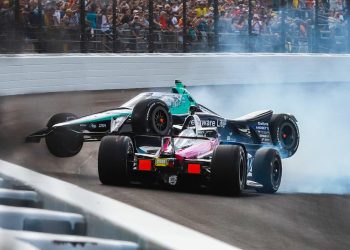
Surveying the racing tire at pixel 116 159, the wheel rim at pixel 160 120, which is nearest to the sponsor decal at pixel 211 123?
the wheel rim at pixel 160 120

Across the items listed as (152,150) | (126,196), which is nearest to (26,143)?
(152,150)

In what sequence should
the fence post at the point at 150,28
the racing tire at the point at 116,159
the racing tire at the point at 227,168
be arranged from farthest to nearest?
the fence post at the point at 150,28
the racing tire at the point at 116,159
the racing tire at the point at 227,168

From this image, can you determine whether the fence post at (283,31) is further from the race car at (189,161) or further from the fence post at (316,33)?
the race car at (189,161)

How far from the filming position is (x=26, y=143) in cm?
1070

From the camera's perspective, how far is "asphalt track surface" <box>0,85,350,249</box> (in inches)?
239

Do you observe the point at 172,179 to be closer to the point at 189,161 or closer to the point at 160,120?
the point at 189,161

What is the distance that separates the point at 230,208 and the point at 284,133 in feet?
8.74

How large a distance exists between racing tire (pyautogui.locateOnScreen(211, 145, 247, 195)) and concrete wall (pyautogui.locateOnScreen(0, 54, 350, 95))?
7.82m

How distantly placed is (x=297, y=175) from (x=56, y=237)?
→ 8.47m

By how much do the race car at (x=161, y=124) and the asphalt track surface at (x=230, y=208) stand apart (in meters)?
0.43

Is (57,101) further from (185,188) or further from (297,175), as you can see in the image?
(185,188)

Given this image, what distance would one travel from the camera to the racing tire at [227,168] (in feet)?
25.2

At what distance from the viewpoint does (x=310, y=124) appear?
14438mm

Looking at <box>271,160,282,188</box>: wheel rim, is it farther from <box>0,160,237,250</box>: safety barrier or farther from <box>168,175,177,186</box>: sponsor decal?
<box>0,160,237,250</box>: safety barrier
